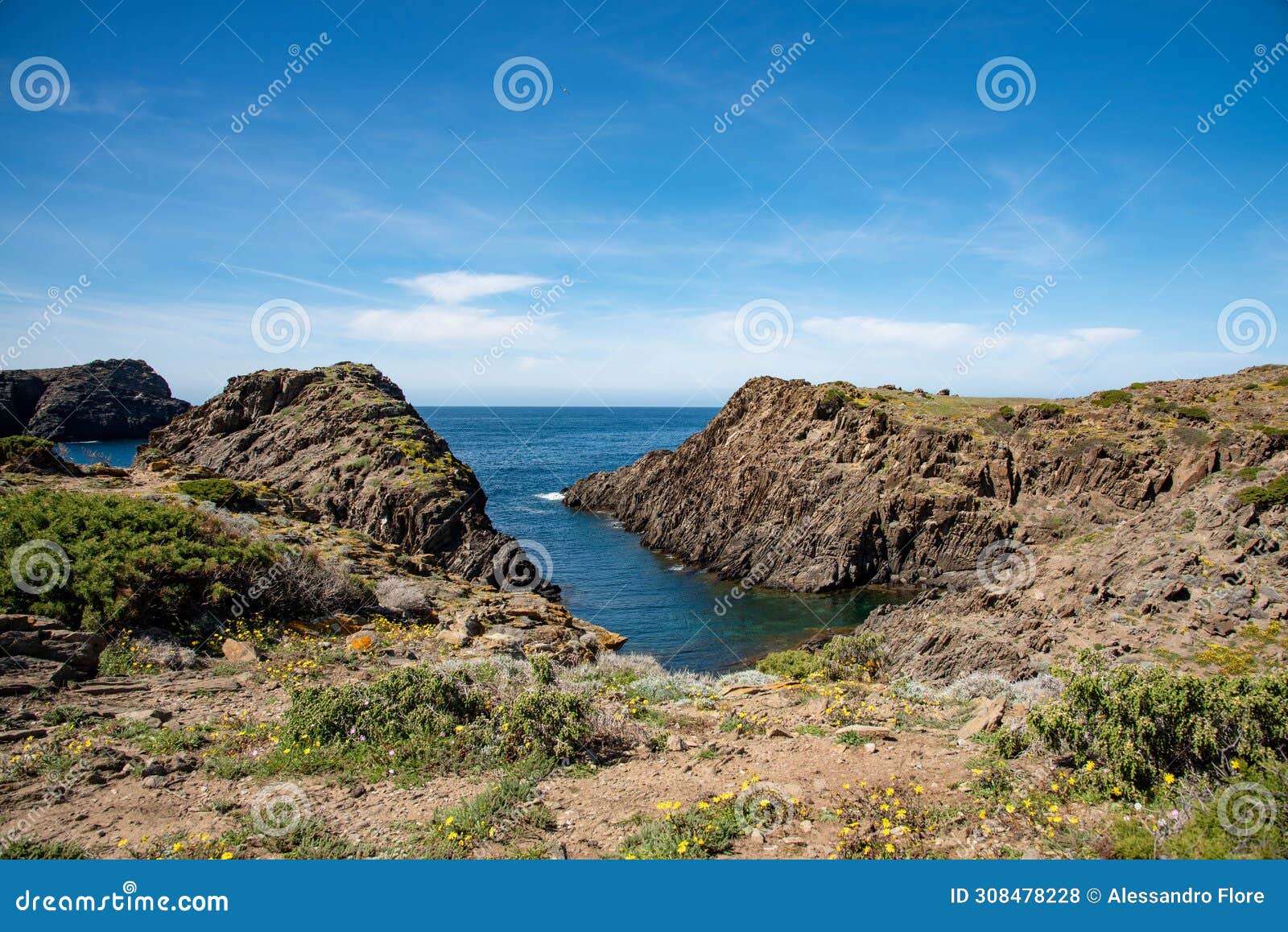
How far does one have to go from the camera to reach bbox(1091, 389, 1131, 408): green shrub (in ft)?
154

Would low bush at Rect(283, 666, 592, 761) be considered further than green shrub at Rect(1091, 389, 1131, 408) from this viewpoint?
No

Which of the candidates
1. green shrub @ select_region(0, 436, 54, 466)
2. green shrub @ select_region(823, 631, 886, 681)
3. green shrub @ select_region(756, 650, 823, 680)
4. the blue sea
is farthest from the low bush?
the blue sea

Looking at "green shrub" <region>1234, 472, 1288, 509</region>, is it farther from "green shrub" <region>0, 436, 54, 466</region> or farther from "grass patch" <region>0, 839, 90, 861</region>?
"green shrub" <region>0, 436, 54, 466</region>

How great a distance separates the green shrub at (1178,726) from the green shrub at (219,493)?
22.9 m

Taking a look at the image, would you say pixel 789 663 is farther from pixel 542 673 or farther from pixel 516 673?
pixel 542 673

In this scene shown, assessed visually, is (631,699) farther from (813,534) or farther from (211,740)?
(813,534)

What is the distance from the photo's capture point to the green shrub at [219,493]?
845 inches

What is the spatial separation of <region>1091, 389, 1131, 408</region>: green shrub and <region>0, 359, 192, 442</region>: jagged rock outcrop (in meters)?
91.7

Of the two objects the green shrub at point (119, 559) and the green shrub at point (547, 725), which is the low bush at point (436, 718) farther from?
the green shrub at point (119, 559)

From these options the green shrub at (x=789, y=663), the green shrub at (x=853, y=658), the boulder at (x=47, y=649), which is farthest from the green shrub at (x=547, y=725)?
the green shrub at (x=789, y=663)

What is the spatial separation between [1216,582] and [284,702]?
26410 millimetres

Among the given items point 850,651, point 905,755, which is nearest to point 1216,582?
point 850,651

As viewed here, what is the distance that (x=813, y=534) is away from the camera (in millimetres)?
45531

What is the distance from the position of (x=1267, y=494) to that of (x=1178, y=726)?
2493cm
